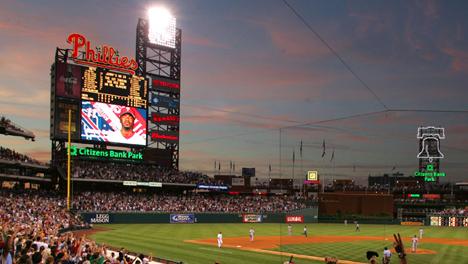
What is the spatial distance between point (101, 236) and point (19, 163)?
53.1 feet

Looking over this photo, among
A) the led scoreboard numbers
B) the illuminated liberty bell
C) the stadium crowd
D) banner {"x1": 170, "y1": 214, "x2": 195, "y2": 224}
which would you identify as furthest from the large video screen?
the illuminated liberty bell

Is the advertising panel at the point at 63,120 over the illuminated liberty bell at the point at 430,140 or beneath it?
over

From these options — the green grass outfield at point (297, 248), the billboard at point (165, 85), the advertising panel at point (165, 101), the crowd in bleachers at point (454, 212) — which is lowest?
the crowd in bleachers at point (454, 212)

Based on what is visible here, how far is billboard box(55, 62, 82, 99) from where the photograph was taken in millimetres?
55156

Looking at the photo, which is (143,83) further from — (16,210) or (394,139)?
(394,139)

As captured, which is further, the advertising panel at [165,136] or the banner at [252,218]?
the advertising panel at [165,136]

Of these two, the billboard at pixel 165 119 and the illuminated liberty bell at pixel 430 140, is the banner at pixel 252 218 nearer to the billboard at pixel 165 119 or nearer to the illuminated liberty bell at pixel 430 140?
the billboard at pixel 165 119

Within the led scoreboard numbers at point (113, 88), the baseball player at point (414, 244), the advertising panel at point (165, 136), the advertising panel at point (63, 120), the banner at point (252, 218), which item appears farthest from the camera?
the advertising panel at point (165, 136)

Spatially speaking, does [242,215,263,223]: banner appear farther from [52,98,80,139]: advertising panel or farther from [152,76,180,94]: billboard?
[52,98,80,139]: advertising panel

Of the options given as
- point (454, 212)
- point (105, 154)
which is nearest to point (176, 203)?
point (105, 154)

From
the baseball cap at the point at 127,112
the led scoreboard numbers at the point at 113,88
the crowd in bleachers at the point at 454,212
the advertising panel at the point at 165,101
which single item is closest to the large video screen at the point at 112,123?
the baseball cap at the point at 127,112

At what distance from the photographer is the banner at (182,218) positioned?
58.3 meters

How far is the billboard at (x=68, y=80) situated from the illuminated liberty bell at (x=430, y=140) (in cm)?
4598

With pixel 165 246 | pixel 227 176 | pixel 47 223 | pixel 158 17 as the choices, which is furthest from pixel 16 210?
pixel 227 176
